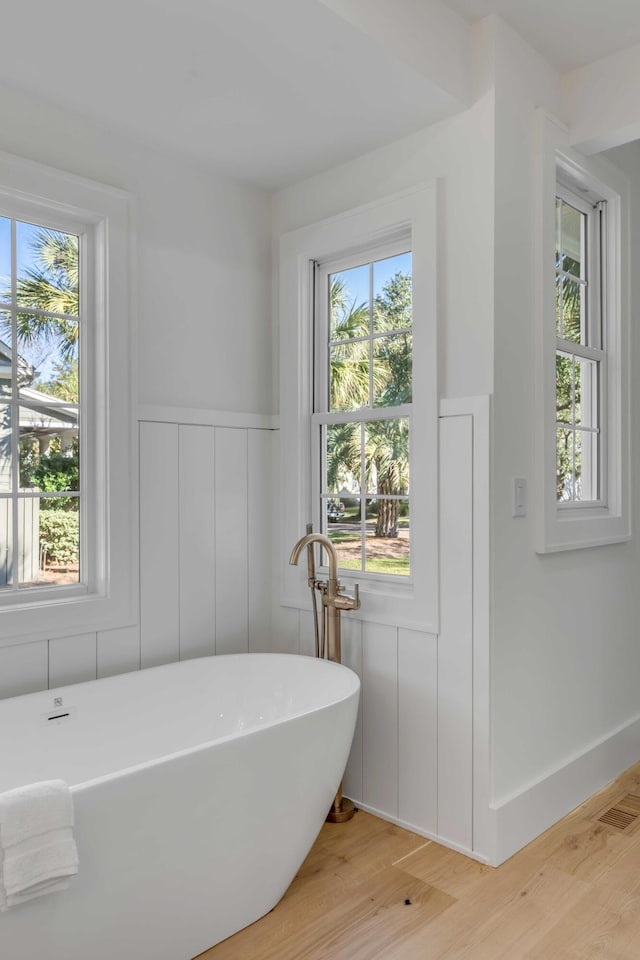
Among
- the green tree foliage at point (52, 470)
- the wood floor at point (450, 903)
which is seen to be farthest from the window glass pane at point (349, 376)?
the wood floor at point (450, 903)

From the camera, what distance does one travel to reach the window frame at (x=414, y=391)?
7.95ft

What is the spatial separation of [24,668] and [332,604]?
1061 mm

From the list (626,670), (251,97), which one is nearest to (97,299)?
(251,97)

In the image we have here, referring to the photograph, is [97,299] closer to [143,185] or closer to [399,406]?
[143,185]

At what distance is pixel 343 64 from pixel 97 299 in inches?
44.1

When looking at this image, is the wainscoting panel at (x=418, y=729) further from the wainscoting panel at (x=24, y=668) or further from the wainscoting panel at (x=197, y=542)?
the wainscoting panel at (x=24, y=668)

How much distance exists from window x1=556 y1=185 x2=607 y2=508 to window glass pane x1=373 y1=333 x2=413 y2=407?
0.60m

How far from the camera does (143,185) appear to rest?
102 inches

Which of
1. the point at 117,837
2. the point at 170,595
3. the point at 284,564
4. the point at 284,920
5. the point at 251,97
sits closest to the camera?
the point at 117,837

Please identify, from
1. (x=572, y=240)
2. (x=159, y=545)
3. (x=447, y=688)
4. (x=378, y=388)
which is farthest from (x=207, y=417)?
(x=572, y=240)

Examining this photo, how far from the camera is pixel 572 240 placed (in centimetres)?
288

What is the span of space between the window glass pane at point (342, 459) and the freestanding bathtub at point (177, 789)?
0.73 m

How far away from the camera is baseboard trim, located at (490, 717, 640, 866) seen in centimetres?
227

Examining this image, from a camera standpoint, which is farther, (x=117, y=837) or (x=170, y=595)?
(x=170, y=595)
